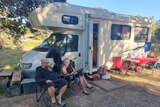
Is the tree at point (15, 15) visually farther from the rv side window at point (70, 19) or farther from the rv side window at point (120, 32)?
the rv side window at point (120, 32)

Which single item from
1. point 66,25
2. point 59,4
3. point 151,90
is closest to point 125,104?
point 151,90

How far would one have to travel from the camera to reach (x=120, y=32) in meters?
8.02

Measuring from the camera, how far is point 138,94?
5656 millimetres

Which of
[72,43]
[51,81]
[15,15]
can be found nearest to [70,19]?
[72,43]

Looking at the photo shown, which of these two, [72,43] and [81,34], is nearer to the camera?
[72,43]

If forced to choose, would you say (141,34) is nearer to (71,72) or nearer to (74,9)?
(74,9)

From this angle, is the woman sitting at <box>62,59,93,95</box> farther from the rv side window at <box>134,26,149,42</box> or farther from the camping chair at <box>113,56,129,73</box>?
the rv side window at <box>134,26,149,42</box>

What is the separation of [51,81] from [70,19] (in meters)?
2.61

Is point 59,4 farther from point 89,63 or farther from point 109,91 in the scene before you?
point 109,91

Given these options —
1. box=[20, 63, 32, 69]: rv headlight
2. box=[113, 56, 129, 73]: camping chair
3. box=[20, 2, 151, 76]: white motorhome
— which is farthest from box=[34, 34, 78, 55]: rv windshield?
box=[113, 56, 129, 73]: camping chair

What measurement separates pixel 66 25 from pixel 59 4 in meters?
0.75

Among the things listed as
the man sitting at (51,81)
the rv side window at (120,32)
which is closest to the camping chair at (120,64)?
the rv side window at (120,32)

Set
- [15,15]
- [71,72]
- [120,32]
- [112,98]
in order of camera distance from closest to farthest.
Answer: [112,98]
[71,72]
[15,15]
[120,32]

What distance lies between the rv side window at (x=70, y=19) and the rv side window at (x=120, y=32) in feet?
6.23
